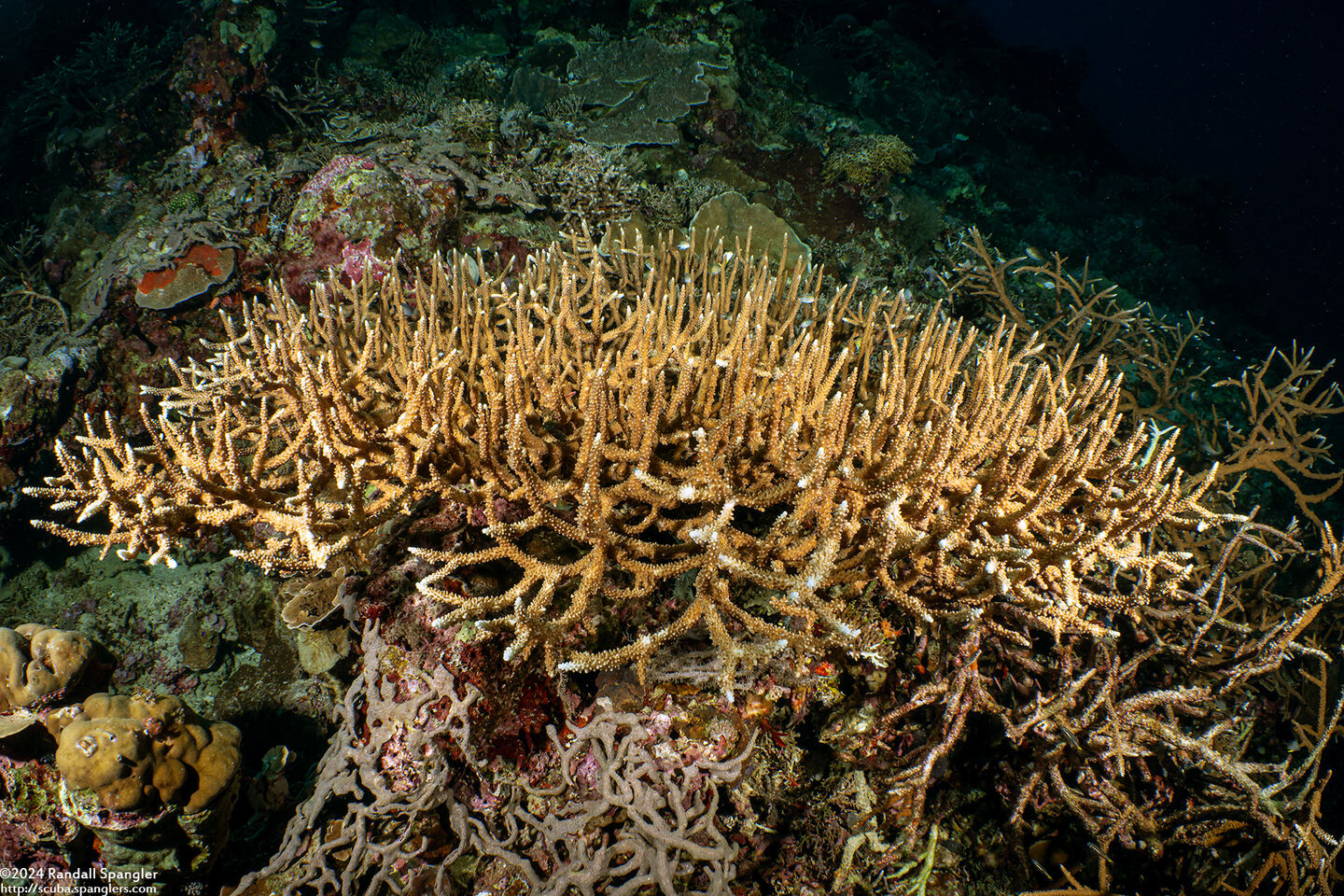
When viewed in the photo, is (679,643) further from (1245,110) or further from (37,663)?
(1245,110)

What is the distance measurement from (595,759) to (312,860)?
1.28m

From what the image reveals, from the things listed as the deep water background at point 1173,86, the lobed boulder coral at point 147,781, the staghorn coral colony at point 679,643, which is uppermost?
the deep water background at point 1173,86

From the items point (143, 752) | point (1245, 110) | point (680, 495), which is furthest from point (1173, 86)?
point (143, 752)

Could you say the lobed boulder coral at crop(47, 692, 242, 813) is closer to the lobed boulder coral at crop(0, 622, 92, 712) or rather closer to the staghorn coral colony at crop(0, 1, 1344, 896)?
the staghorn coral colony at crop(0, 1, 1344, 896)

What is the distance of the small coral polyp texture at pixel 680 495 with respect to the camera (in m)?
1.93

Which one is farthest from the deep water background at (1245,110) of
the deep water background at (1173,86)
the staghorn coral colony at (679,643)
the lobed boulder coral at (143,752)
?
the lobed boulder coral at (143,752)

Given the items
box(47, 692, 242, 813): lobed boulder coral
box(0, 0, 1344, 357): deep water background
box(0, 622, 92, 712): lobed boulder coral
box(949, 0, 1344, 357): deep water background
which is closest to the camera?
box(47, 692, 242, 813): lobed boulder coral

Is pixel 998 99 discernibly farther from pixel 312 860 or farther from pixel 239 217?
pixel 312 860

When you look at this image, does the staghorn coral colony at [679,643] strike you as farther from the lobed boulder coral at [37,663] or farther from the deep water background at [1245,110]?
the deep water background at [1245,110]

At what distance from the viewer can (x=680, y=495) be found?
1915 millimetres

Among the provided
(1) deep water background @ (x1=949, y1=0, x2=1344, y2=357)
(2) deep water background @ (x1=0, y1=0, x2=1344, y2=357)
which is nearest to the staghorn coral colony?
(2) deep water background @ (x1=0, y1=0, x2=1344, y2=357)

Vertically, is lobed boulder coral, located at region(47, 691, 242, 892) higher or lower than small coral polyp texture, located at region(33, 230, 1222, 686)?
lower

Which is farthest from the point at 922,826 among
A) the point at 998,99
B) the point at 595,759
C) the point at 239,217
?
the point at 998,99

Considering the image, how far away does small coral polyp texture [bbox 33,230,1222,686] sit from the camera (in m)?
1.93
